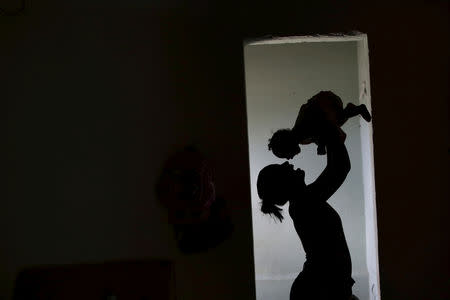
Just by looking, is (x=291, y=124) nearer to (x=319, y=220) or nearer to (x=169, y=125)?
(x=169, y=125)

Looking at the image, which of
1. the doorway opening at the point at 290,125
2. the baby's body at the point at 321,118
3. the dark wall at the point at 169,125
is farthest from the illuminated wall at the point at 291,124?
the baby's body at the point at 321,118

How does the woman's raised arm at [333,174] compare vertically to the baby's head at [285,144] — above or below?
below

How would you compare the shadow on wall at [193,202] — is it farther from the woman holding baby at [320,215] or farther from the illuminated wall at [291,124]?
the illuminated wall at [291,124]

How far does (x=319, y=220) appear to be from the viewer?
1109 mm

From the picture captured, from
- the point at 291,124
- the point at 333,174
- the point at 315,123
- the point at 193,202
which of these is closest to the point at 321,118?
the point at 315,123

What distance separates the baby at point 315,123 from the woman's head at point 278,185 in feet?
0.17

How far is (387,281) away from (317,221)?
0.41 m

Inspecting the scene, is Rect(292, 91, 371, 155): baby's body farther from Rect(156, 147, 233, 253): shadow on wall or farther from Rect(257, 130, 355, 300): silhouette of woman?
Rect(156, 147, 233, 253): shadow on wall

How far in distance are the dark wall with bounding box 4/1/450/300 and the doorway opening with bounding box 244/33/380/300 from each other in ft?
1.81

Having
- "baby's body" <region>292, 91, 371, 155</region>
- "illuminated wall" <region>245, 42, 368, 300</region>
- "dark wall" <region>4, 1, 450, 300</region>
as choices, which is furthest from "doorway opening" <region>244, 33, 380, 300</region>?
"baby's body" <region>292, 91, 371, 155</region>

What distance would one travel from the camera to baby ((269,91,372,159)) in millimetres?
1137

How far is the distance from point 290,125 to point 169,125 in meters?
0.71

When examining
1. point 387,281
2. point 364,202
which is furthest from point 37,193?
point 364,202

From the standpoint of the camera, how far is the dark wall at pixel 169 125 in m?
1.37
